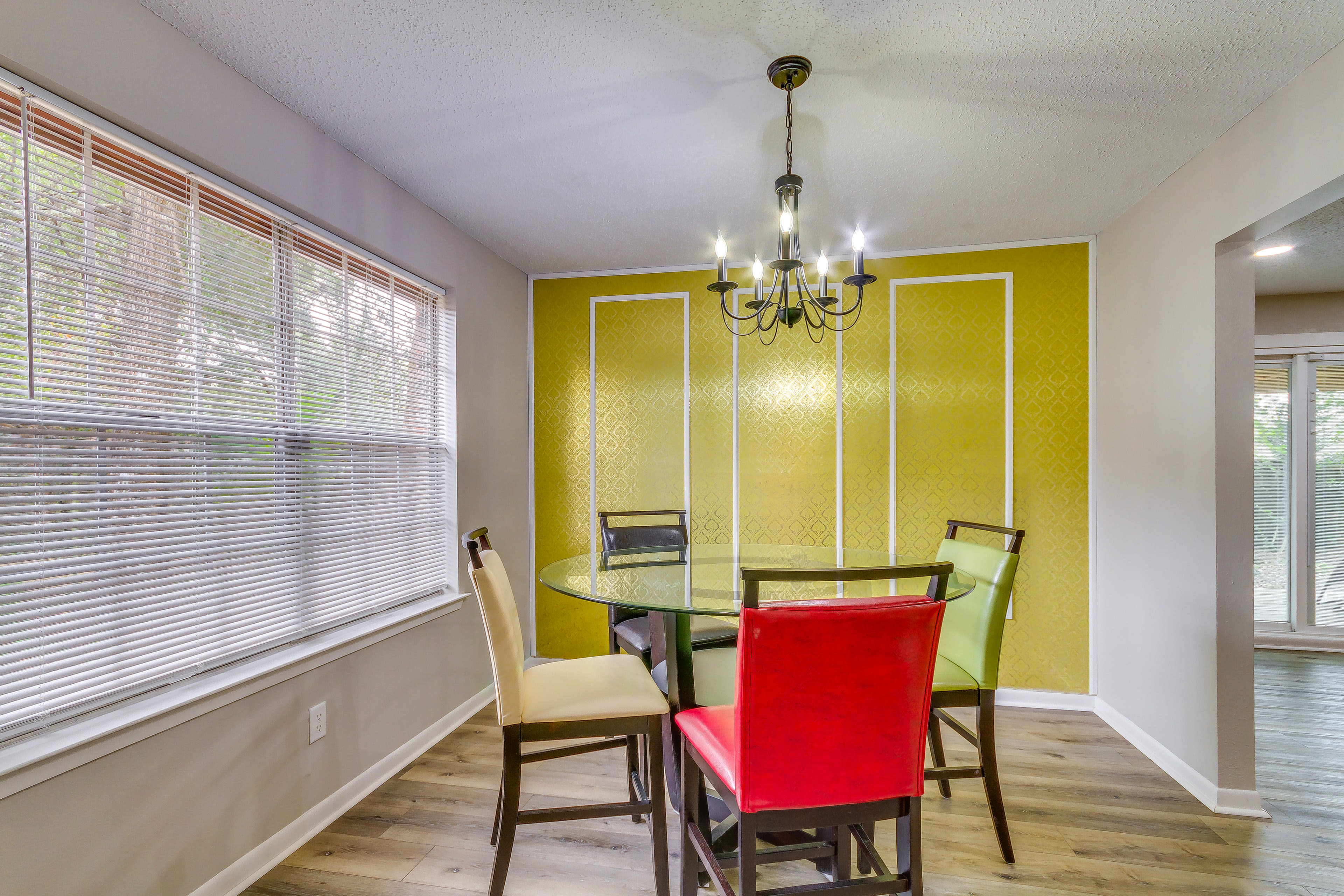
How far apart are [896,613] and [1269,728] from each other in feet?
10.2

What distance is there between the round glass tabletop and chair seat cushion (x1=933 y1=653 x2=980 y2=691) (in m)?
0.26

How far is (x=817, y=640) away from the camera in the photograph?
120cm

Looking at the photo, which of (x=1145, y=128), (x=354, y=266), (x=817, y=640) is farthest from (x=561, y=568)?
(x=1145, y=128)

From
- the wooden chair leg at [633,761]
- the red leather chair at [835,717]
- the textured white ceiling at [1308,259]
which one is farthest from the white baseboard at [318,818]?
the textured white ceiling at [1308,259]

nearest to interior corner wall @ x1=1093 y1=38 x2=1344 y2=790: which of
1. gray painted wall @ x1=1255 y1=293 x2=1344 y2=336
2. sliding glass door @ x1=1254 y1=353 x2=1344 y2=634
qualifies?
gray painted wall @ x1=1255 y1=293 x2=1344 y2=336

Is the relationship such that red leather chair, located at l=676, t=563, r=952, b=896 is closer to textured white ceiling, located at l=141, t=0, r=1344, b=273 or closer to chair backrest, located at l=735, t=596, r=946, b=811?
chair backrest, located at l=735, t=596, r=946, b=811

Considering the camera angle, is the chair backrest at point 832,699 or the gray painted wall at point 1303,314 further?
the gray painted wall at point 1303,314

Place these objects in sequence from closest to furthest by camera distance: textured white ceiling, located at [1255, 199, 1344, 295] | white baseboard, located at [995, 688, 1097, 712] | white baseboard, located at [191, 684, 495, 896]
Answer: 1. white baseboard, located at [191, 684, 495, 896]
2. textured white ceiling, located at [1255, 199, 1344, 295]
3. white baseboard, located at [995, 688, 1097, 712]

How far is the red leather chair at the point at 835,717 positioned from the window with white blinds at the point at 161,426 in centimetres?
155

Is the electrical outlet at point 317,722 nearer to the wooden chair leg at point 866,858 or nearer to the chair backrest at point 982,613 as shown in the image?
the wooden chair leg at point 866,858

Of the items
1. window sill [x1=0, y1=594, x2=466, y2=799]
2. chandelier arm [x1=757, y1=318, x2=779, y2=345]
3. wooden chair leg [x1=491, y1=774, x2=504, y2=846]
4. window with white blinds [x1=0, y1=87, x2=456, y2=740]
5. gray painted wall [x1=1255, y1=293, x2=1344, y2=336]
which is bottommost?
wooden chair leg [x1=491, y1=774, x2=504, y2=846]

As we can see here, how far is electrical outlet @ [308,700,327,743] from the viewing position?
6.67 ft

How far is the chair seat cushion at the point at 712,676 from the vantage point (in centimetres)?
185

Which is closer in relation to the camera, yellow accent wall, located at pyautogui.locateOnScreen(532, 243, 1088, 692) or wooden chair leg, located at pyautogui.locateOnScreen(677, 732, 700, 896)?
wooden chair leg, located at pyautogui.locateOnScreen(677, 732, 700, 896)
